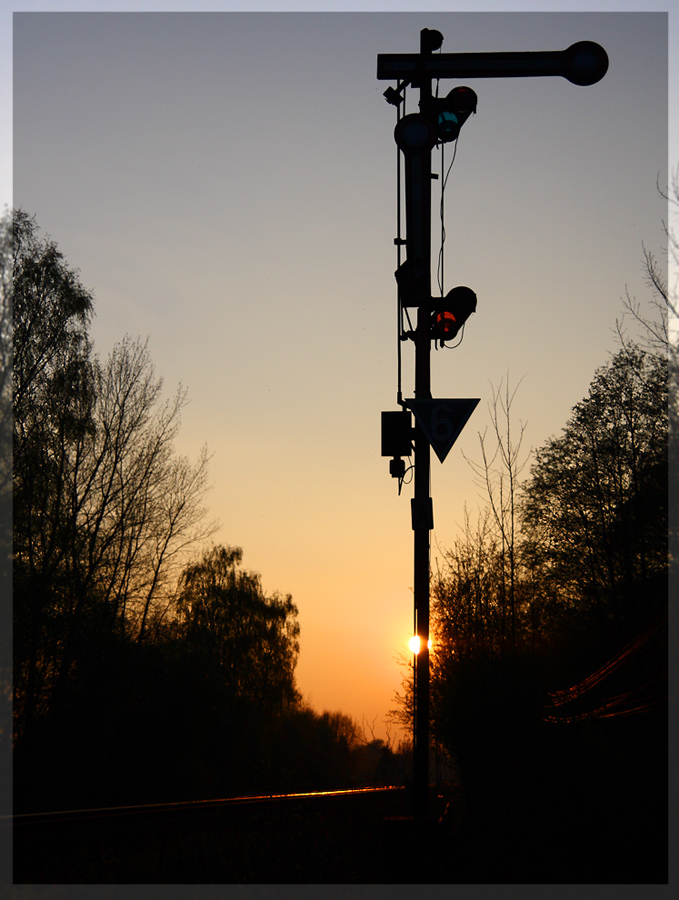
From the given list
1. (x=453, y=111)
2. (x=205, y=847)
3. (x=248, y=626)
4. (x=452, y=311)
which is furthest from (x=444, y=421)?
(x=248, y=626)

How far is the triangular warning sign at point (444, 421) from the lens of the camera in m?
6.97

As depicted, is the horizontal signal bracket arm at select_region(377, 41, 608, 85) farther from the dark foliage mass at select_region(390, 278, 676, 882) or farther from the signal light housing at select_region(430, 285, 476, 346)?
the dark foliage mass at select_region(390, 278, 676, 882)

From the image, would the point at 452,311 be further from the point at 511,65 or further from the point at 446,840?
the point at 446,840

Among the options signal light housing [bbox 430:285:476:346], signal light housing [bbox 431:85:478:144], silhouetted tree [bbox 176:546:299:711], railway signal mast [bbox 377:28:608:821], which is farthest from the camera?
silhouetted tree [bbox 176:546:299:711]

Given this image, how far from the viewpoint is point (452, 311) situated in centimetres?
751

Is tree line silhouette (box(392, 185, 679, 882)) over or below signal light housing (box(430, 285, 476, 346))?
below

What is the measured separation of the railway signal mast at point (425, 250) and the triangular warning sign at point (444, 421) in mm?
14

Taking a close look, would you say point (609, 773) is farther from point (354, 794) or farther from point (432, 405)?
point (432, 405)

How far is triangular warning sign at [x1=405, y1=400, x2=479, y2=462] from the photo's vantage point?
6969 millimetres

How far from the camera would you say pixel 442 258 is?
831 cm

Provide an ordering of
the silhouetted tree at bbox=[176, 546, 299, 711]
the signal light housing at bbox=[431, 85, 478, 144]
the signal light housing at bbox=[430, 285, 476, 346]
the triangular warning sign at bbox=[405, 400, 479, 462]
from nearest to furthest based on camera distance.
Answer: the triangular warning sign at bbox=[405, 400, 479, 462], the signal light housing at bbox=[431, 85, 478, 144], the signal light housing at bbox=[430, 285, 476, 346], the silhouetted tree at bbox=[176, 546, 299, 711]

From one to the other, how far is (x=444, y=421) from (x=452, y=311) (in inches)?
48.3

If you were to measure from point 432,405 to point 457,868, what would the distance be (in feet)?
15.6

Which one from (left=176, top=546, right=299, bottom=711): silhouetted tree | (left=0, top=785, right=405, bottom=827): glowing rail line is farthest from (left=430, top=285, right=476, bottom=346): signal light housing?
(left=176, top=546, right=299, bottom=711): silhouetted tree
